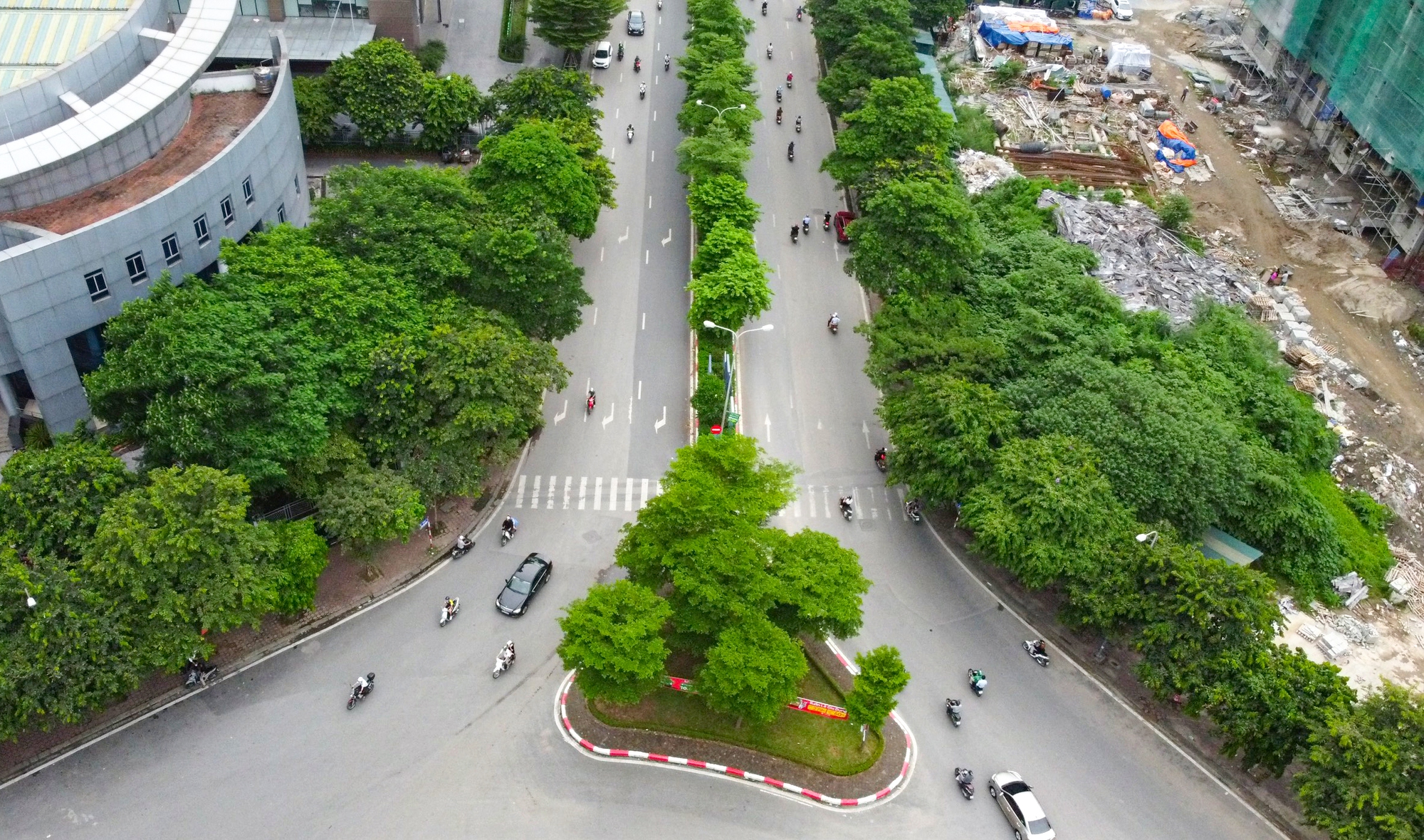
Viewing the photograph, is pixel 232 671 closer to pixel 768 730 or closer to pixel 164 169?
pixel 768 730

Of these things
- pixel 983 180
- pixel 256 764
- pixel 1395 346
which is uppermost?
pixel 983 180

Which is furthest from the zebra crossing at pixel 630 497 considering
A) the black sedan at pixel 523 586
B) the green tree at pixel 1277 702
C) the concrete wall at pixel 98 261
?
the concrete wall at pixel 98 261

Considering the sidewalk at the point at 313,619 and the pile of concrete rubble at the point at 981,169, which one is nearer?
the sidewalk at the point at 313,619

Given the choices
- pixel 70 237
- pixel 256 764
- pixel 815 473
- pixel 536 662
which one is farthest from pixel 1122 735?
pixel 70 237

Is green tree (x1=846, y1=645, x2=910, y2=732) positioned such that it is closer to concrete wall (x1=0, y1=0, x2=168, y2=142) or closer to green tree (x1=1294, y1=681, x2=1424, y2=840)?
green tree (x1=1294, y1=681, x2=1424, y2=840)

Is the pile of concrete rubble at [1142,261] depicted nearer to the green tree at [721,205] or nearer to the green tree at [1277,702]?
the green tree at [721,205]

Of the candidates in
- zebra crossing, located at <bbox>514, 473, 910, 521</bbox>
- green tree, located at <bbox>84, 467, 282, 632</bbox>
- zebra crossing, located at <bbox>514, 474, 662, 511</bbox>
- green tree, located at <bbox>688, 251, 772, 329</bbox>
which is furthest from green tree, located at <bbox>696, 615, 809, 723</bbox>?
green tree, located at <bbox>688, 251, 772, 329</bbox>

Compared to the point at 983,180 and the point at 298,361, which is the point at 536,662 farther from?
the point at 983,180
